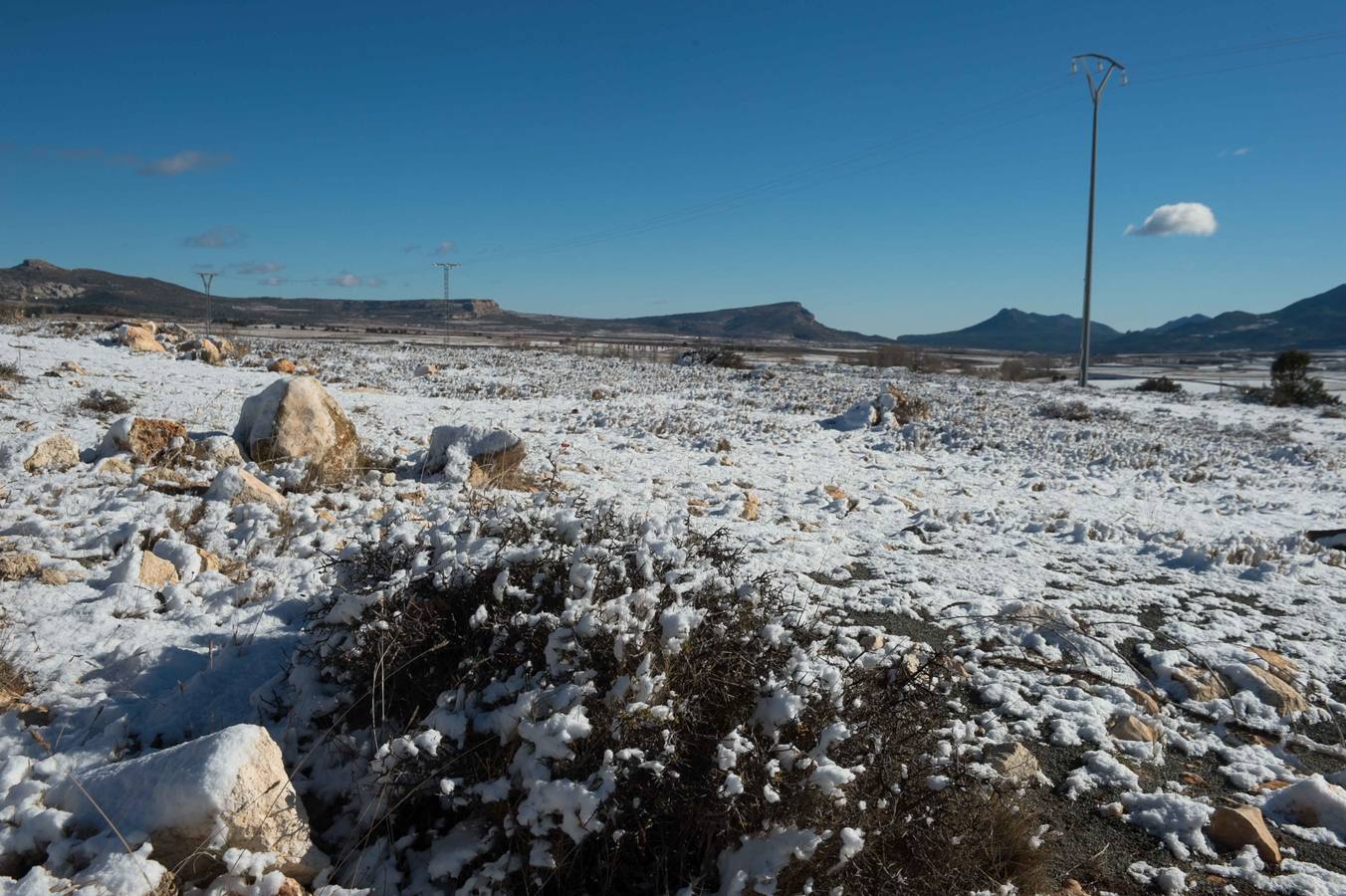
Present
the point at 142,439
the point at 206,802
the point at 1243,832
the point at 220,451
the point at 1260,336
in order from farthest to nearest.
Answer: the point at 1260,336 → the point at 220,451 → the point at 142,439 → the point at 1243,832 → the point at 206,802

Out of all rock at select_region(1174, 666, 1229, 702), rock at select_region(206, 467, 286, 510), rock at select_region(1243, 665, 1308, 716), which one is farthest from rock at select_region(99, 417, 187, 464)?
rock at select_region(1243, 665, 1308, 716)

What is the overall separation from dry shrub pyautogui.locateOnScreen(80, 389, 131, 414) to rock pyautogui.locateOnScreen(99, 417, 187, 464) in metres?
3.02

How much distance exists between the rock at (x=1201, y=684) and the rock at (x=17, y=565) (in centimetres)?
641

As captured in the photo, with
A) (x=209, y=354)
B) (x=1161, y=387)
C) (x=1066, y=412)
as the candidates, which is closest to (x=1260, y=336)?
(x=1161, y=387)

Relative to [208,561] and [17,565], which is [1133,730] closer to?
[208,561]

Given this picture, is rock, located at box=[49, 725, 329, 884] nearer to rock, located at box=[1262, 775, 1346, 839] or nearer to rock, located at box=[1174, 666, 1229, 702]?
rock, located at box=[1262, 775, 1346, 839]

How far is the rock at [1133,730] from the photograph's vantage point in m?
3.58

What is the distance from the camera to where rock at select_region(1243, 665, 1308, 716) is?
3.93 metres

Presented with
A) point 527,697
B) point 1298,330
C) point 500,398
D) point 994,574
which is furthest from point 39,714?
point 1298,330

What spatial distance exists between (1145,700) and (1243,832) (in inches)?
46.2

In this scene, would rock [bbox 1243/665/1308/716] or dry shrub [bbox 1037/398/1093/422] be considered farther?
dry shrub [bbox 1037/398/1093/422]

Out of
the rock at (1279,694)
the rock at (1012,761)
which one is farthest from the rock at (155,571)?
the rock at (1279,694)

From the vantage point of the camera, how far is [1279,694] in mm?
3994

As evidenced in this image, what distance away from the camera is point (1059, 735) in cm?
352
